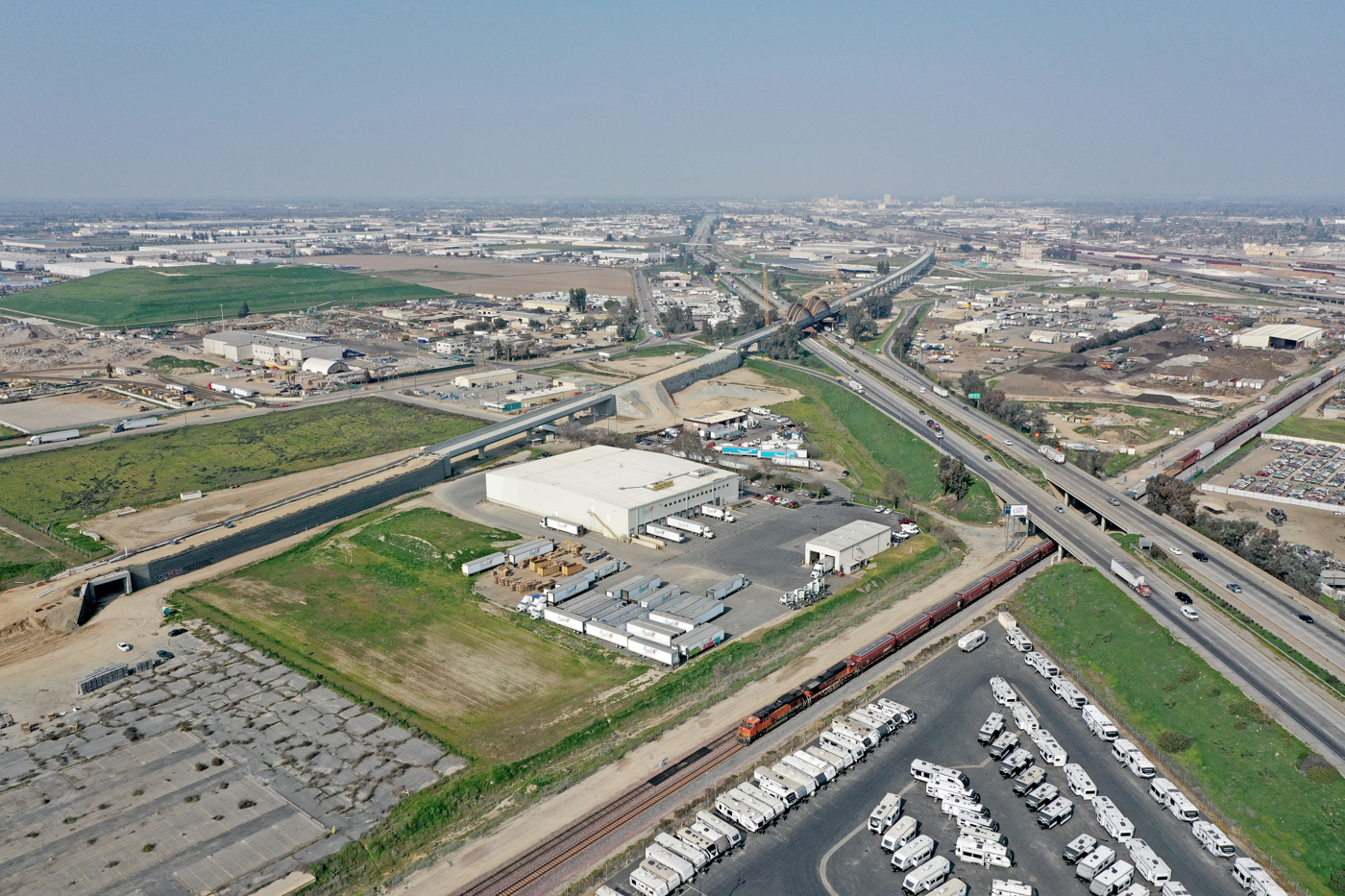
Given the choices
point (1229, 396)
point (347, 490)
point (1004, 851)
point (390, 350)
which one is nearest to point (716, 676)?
point (1004, 851)

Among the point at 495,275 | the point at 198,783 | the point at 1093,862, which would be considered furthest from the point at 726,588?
the point at 495,275

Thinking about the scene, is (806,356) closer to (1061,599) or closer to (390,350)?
(390,350)

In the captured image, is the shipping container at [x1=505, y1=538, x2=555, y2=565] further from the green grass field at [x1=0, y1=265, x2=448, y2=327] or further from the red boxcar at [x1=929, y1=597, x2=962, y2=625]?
the green grass field at [x1=0, y1=265, x2=448, y2=327]

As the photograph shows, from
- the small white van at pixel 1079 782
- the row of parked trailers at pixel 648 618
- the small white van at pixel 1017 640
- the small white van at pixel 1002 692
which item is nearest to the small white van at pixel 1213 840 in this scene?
the small white van at pixel 1079 782

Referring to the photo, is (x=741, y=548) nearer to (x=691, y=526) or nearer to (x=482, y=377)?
(x=691, y=526)

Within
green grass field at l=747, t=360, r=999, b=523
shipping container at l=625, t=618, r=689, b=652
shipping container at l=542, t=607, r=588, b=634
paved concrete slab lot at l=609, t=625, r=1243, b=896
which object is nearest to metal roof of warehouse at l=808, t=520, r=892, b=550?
green grass field at l=747, t=360, r=999, b=523

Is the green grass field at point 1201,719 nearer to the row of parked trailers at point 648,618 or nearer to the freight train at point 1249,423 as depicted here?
the row of parked trailers at point 648,618
